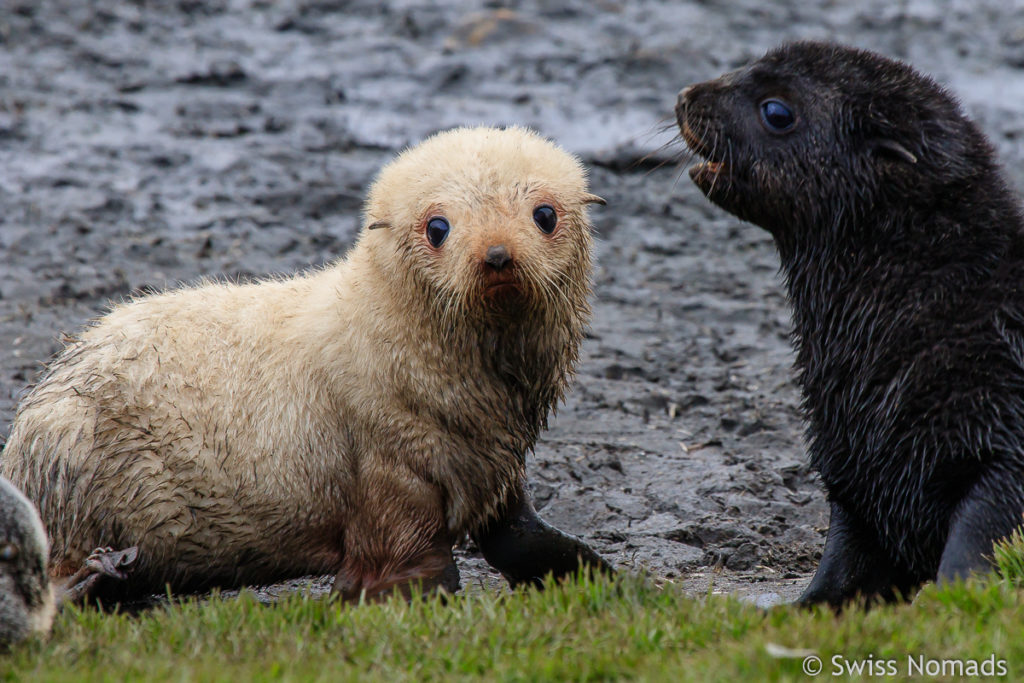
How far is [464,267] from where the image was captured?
500cm

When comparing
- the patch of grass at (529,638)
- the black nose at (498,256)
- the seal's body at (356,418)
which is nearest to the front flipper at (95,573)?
the seal's body at (356,418)

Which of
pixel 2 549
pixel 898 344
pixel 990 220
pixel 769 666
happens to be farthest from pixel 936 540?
pixel 2 549

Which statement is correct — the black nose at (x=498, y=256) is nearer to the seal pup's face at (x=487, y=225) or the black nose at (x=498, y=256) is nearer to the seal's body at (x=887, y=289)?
the seal pup's face at (x=487, y=225)

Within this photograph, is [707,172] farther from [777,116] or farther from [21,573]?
[21,573]

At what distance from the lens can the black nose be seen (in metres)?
4.84

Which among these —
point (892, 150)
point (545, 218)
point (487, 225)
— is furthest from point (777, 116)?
point (487, 225)

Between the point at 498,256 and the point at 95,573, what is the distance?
1921 millimetres

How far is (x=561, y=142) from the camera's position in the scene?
11.5m

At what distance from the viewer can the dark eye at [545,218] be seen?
17.1ft

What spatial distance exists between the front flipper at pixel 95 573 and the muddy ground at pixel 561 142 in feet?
4.45

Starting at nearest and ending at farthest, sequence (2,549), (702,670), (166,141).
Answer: (702,670), (2,549), (166,141)

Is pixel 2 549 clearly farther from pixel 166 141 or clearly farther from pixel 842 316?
pixel 166 141

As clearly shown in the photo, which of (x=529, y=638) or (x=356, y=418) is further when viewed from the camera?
(x=356, y=418)

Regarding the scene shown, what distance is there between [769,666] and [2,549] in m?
2.36
